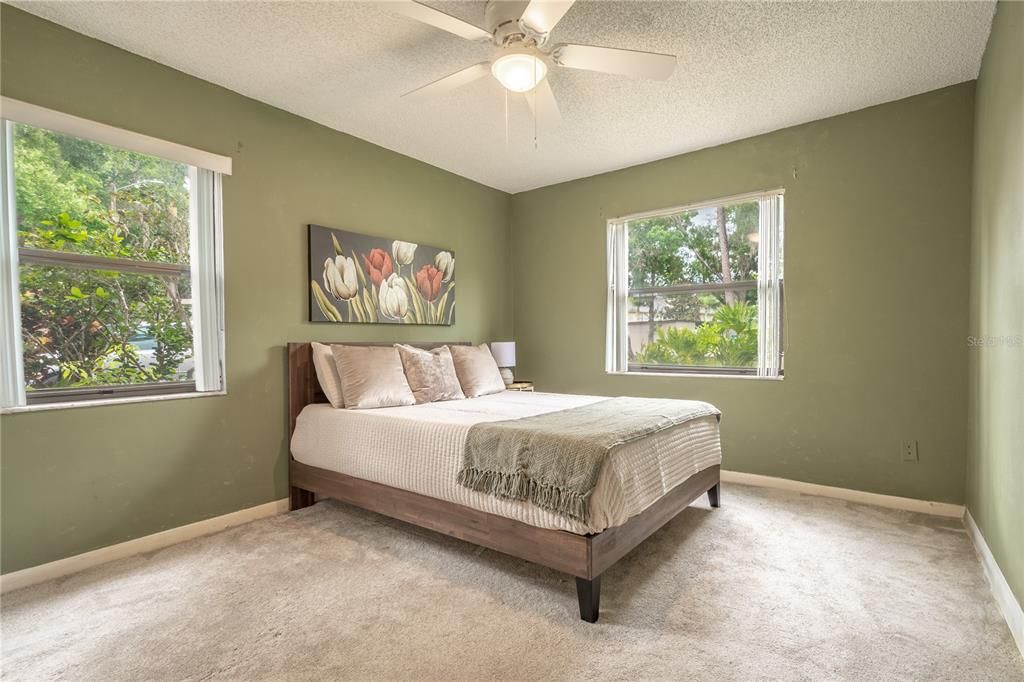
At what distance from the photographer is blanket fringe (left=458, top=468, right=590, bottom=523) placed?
6.29ft

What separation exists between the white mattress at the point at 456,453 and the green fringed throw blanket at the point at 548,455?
46 millimetres

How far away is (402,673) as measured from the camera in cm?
160

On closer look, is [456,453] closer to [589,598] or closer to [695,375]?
[589,598]

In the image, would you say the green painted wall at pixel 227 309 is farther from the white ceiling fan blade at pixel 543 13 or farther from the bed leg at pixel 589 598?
the bed leg at pixel 589 598

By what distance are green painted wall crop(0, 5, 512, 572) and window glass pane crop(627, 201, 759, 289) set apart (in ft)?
6.37

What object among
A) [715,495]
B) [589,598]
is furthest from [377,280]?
[715,495]

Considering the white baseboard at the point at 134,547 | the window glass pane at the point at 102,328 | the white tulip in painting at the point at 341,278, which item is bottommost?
the white baseboard at the point at 134,547

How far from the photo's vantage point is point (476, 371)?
3.88 metres

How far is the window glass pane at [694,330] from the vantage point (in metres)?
3.89

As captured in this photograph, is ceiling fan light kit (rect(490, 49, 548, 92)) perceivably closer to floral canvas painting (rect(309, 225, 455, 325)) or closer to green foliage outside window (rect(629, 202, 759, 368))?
floral canvas painting (rect(309, 225, 455, 325))

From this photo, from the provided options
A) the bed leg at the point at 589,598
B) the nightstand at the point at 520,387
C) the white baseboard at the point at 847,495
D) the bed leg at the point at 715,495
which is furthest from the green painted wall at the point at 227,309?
the white baseboard at the point at 847,495

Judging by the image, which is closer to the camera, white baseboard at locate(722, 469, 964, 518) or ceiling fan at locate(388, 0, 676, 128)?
ceiling fan at locate(388, 0, 676, 128)

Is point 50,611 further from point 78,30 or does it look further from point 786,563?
point 786,563

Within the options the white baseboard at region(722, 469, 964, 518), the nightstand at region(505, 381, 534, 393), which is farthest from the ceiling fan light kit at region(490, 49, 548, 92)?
the white baseboard at region(722, 469, 964, 518)
